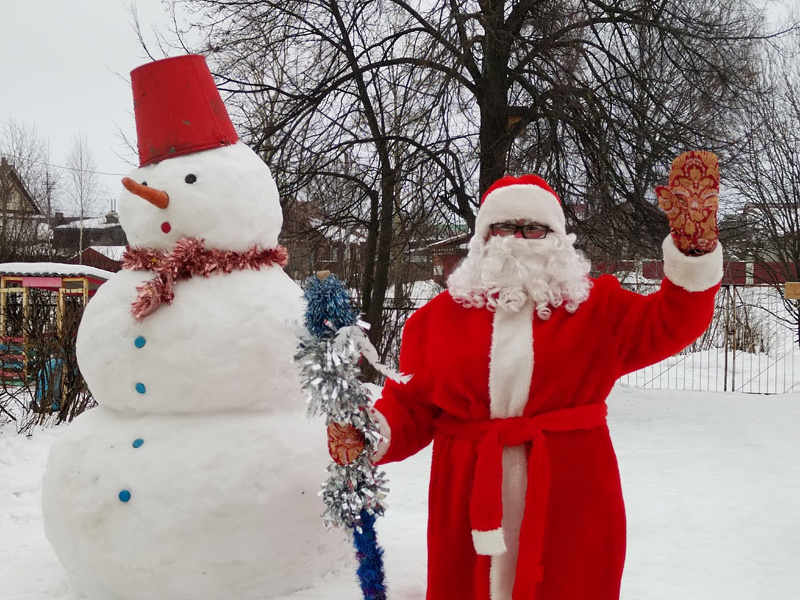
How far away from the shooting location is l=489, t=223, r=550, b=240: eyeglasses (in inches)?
90.3

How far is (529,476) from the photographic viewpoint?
2113 millimetres

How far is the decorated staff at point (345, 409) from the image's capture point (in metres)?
2.21

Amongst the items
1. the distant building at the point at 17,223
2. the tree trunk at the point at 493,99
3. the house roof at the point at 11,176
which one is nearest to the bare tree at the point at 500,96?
the tree trunk at the point at 493,99

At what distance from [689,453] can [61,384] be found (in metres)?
6.74

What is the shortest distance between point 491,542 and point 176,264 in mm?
1941

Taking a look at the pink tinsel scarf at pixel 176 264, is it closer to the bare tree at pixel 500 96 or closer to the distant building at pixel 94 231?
the bare tree at pixel 500 96

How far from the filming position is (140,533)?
2.99 metres

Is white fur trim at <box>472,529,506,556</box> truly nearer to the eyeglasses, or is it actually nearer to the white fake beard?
the white fake beard

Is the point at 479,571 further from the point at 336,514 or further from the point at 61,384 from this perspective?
the point at 61,384

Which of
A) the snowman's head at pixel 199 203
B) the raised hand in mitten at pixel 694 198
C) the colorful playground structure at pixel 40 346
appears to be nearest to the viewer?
the raised hand in mitten at pixel 694 198

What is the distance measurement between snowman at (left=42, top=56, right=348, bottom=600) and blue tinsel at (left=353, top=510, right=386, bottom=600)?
0.83m

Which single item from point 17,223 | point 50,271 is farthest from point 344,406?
point 17,223

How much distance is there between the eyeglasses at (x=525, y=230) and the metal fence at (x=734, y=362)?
30.4ft

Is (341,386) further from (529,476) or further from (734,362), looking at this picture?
(734,362)
